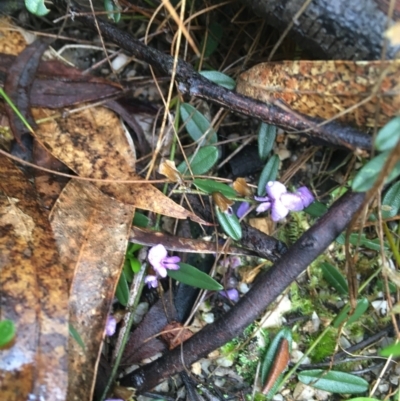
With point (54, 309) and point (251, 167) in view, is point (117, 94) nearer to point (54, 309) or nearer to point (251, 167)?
point (251, 167)

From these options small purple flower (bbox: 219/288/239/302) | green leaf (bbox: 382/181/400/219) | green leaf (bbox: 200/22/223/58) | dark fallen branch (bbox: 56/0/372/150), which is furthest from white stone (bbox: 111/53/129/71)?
green leaf (bbox: 382/181/400/219)

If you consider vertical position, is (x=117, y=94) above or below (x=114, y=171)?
above

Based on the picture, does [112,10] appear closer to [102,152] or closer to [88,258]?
[102,152]

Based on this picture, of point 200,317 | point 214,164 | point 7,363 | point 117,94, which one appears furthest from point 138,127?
point 7,363

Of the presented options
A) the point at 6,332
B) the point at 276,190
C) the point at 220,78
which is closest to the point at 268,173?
the point at 276,190

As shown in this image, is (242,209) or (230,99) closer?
(230,99)

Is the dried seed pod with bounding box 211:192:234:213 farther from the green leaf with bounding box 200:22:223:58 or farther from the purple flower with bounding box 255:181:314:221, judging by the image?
the green leaf with bounding box 200:22:223:58
